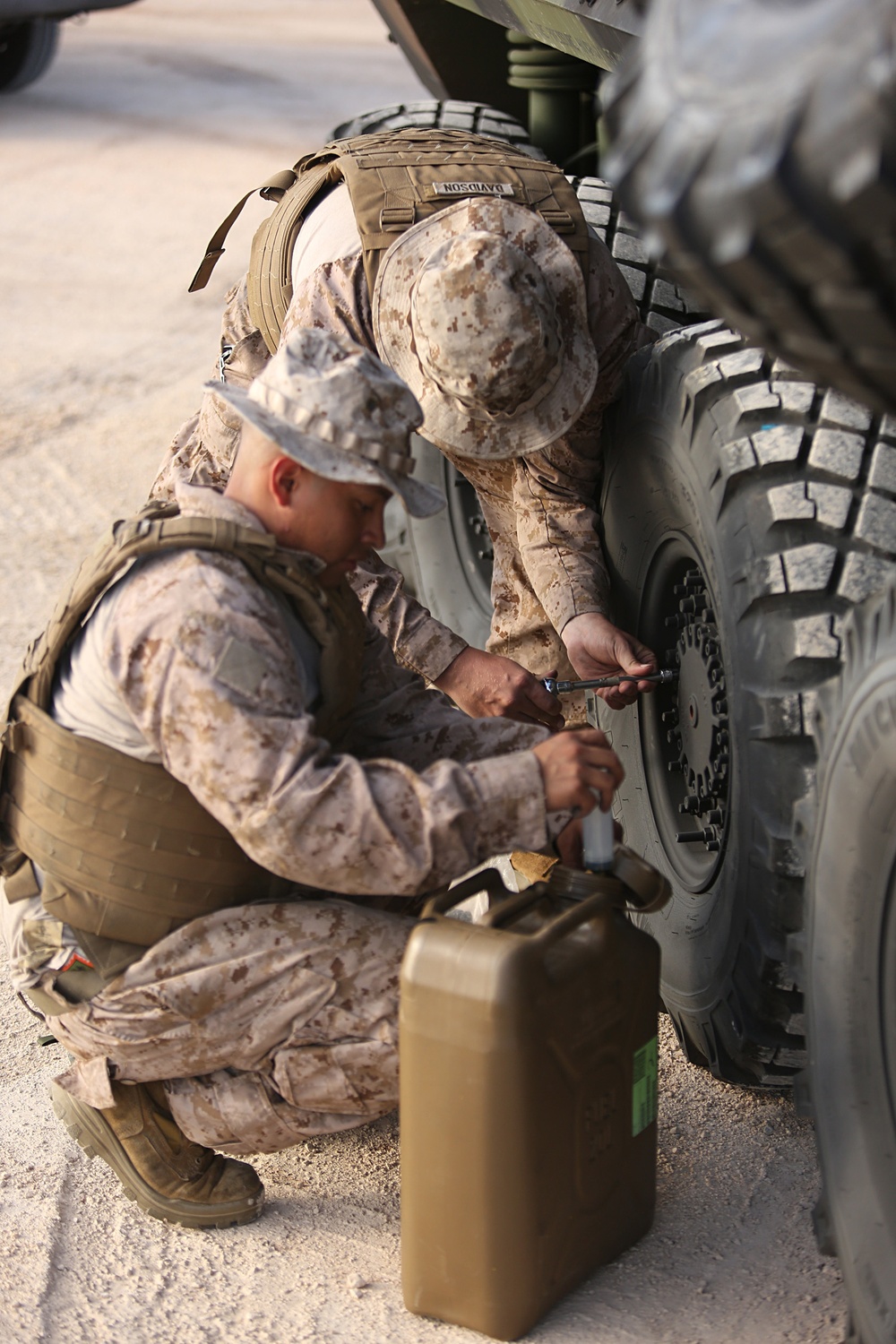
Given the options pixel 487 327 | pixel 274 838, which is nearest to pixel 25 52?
pixel 487 327

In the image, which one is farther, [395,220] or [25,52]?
[25,52]

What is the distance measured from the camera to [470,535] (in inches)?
169

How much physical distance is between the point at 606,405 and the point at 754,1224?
149 centimetres

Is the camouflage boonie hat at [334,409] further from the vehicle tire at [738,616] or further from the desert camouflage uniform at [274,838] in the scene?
the vehicle tire at [738,616]

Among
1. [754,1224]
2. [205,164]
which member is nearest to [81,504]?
[754,1224]

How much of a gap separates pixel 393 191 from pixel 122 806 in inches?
Answer: 59.3

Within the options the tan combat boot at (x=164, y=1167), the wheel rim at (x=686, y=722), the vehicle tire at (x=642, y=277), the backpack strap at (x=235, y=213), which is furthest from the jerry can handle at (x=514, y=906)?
the backpack strap at (x=235, y=213)

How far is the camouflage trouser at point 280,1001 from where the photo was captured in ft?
7.75

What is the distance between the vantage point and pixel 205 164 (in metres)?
11.7

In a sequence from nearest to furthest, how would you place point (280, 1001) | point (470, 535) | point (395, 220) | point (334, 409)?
point (334, 409)
point (280, 1001)
point (395, 220)
point (470, 535)

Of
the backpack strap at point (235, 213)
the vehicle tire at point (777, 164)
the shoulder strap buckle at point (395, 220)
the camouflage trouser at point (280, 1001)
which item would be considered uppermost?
the vehicle tire at point (777, 164)

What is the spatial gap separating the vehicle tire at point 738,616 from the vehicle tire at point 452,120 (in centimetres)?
181

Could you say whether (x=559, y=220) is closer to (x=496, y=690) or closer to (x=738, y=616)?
(x=496, y=690)

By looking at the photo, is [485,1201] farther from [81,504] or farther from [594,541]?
[81,504]
